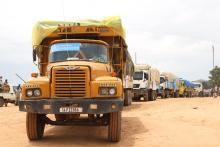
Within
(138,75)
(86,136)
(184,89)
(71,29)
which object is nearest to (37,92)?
(86,136)

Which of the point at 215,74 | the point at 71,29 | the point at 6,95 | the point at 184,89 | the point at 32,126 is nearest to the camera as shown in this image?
the point at 32,126

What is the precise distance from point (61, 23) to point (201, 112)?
20.0ft

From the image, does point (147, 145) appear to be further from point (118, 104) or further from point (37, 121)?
point (37, 121)

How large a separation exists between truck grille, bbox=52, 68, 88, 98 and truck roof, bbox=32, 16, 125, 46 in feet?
11.4

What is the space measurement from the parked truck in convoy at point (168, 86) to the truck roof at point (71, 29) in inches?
1193

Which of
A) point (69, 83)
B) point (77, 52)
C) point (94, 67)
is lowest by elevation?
point (69, 83)

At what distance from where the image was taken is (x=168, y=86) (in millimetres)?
49688

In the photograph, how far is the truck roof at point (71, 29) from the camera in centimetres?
1382

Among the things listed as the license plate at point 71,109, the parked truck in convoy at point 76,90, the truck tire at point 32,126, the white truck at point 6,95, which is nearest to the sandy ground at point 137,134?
the truck tire at point 32,126

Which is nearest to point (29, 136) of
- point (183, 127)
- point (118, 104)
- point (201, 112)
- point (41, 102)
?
point (41, 102)

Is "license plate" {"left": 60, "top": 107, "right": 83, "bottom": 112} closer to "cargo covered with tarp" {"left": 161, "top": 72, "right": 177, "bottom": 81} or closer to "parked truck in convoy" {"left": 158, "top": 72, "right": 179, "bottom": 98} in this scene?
"parked truck in convoy" {"left": 158, "top": 72, "right": 179, "bottom": 98}

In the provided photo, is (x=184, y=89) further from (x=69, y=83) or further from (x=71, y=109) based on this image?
(x=71, y=109)

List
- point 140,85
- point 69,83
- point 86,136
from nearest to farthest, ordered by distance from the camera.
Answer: point 69,83
point 86,136
point 140,85

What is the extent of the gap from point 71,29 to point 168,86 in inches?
1447
